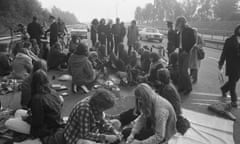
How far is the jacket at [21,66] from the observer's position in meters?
6.62

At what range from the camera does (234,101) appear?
544 cm

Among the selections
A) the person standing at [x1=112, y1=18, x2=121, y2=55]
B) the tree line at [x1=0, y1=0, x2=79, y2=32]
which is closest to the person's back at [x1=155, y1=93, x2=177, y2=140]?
the person standing at [x1=112, y1=18, x2=121, y2=55]

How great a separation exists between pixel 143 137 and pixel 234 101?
127 inches

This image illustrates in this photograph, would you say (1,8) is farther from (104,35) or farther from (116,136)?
(116,136)

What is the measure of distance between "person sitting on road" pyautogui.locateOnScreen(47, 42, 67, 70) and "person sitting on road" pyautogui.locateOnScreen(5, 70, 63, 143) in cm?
543

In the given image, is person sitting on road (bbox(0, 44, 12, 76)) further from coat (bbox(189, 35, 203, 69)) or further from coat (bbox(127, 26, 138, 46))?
coat (bbox(127, 26, 138, 46))

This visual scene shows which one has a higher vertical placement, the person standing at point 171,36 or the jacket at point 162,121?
the person standing at point 171,36

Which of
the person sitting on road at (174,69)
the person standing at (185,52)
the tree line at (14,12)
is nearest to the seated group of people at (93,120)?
the person standing at (185,52)

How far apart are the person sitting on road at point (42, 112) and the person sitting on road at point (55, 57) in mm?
5431

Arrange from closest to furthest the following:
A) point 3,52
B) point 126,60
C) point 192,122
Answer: point 192,122 → point 3,52 → point 126,60

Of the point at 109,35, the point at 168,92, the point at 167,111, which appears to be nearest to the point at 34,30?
the point at 109,35

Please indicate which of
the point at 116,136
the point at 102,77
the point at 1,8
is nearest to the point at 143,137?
the point at 116,136

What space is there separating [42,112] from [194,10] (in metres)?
65.5

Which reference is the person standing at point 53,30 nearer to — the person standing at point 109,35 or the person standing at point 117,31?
the person standing at point 109,35
